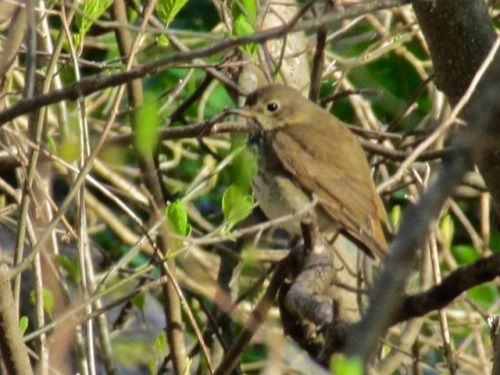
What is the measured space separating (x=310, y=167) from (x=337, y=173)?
12 centimetres

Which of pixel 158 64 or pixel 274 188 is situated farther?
pixel 274 188

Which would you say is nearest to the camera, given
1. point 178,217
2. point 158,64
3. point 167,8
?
point 158,64

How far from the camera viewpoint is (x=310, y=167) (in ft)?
14.0

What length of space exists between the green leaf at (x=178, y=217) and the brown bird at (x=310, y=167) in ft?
3.40

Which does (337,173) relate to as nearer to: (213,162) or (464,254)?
(213,162)

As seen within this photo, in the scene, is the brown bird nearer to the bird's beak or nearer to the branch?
the bird's beak

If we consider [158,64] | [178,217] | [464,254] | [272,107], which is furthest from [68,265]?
[464,254]

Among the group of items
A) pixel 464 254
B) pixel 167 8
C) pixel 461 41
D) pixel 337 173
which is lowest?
pixel 464 254

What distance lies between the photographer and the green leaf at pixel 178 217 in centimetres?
290

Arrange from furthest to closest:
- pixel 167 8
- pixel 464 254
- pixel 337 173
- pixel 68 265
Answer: pixel 464 254 → pixel 337 173 → pixel 68 265 → pixel 167 8

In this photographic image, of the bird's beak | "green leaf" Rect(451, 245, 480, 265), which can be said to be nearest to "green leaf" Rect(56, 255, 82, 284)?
the bird's beak

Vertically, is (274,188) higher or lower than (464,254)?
higher

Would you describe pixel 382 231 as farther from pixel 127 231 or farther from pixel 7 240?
pixel 7 240

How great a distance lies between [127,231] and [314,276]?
2.26m
